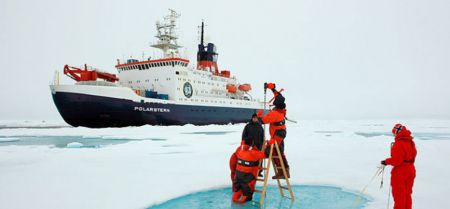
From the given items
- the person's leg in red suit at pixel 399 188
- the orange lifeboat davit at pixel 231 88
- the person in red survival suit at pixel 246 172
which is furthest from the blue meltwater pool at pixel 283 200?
the orange lifeboat davit at pixel 231 88

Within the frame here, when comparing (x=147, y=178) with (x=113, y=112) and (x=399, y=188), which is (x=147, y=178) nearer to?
(x=399, y=188)

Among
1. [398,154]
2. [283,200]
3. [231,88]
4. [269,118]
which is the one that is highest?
[231,88]

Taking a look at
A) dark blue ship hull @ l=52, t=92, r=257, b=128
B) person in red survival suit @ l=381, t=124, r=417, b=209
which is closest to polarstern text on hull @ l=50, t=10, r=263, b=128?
dark blue ship hull @ l=52, t=92, r=257, b=128

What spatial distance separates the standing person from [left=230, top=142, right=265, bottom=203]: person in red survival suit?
14 cm

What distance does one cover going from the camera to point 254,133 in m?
3.86

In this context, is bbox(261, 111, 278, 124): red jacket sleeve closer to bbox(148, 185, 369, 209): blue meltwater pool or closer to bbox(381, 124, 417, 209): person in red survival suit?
bbox(148, 185, 369, 209): blue meltwater pool

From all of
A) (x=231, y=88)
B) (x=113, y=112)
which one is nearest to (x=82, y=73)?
(x=113, y=112)

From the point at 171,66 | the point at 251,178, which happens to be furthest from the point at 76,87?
the point at 251,178

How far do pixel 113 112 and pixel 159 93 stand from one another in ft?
15.8

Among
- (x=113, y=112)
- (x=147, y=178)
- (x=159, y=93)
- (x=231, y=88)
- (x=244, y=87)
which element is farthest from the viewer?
(x=244, y=87)

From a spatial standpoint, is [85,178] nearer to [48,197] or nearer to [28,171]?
[48,197]

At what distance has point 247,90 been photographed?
30.4 metres

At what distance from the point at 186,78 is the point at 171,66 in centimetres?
171

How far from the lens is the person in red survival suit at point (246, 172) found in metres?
3.65
